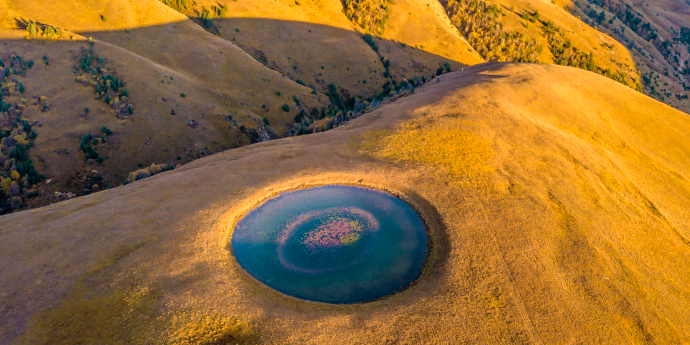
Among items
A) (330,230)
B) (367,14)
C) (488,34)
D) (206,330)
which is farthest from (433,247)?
(488,34)

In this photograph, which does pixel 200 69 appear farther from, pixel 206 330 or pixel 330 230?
pixel 206 330

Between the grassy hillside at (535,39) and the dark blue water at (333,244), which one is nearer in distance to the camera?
the dark blue water at (333,244)

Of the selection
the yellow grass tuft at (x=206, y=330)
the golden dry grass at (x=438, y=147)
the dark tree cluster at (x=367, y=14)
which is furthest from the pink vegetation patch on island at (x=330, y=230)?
the dark tree cluster at (x=367, y=14)

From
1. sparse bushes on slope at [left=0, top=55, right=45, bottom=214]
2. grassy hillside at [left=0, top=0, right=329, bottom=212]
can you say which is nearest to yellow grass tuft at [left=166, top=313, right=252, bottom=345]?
grassy hillside at [left=0, top=0, right=329, bottom=212]

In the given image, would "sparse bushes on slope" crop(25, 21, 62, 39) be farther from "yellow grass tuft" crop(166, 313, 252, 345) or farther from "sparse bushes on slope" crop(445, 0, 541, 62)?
"sparse bushes on slope" crop(445, 0, 541, 62)

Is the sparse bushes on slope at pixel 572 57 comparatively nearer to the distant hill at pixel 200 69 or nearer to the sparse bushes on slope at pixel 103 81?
the distant hill at pixel 200 69
